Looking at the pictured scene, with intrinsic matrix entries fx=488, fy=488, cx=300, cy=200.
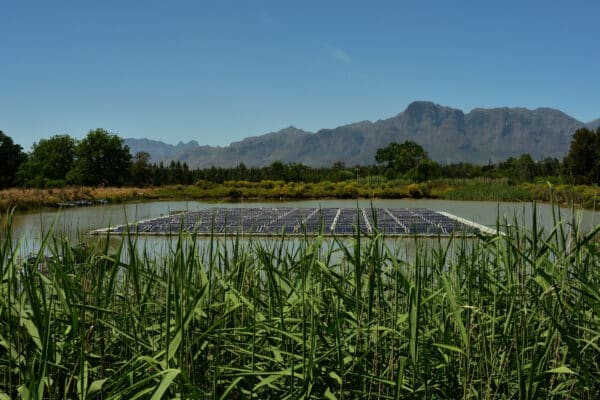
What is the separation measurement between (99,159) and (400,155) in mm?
30281

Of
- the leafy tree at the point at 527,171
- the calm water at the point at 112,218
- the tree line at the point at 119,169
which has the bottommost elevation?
the calm water at the point at 112,218

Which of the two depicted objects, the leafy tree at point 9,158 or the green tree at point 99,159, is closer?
the leafy tree at point 9,158

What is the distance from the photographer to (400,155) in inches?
2061

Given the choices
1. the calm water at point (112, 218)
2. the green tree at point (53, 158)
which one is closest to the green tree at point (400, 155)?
the calm water at point (112, 218)

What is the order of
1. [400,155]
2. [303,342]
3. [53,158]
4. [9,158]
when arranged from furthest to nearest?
[400,155] < [53,158] < [9,158] < [303,342]

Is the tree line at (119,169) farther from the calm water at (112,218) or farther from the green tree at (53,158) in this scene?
the calm water at (112,218)

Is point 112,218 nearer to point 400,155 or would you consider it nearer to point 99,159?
point 99,159

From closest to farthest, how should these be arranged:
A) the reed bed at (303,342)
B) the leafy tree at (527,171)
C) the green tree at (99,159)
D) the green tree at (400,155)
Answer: the reed bed at (303,342) < the leafy tree at (527,171) < the green tree at (99,159) < the green tree at (400,155)

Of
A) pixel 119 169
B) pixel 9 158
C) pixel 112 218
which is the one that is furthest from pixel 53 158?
pixel 112 218

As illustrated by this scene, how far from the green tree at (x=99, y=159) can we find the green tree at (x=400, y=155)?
86.9 ft

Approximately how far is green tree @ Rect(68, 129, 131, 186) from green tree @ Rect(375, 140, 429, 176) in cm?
2648

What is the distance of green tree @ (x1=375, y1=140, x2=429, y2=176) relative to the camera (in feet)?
168

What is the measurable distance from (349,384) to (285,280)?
1.81ft

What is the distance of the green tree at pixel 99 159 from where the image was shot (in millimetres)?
44469
